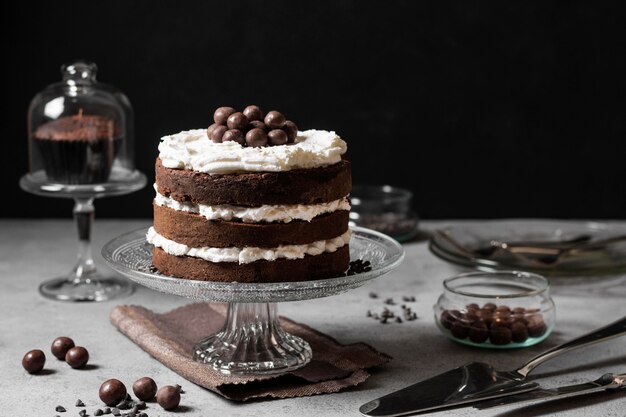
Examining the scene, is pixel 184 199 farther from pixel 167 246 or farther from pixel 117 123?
pixel 117 123

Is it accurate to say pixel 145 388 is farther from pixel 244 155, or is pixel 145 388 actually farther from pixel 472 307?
pixel 472 307

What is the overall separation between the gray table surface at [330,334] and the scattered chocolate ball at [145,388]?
0.05 m

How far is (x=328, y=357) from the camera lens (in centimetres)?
237

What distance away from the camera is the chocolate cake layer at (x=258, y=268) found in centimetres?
219

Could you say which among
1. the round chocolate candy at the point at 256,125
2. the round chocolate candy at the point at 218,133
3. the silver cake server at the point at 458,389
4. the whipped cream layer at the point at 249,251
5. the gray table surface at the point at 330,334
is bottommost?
the gray table surface at the point at 330,334

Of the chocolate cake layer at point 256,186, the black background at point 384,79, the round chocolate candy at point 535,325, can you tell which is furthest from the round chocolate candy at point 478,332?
the black background at point 384,79

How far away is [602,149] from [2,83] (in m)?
2.28

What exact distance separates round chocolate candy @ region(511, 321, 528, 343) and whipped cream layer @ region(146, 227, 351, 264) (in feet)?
1.68

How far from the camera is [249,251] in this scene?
7.13ft

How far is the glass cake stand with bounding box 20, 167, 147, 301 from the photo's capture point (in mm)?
2969

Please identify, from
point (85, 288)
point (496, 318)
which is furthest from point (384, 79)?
point (496, 318)

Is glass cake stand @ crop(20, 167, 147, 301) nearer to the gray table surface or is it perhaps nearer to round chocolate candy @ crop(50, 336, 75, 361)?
the gray table surface

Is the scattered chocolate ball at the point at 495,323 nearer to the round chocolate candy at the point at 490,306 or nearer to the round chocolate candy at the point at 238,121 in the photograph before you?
the round chocolate candy at the point at 490,306

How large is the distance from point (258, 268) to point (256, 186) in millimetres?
177
